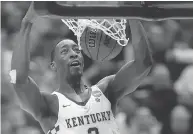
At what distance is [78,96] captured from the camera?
8.55ft

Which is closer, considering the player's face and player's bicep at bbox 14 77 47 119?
player's bicep at bbox 14 77 47 119

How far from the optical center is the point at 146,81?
4.20 meters

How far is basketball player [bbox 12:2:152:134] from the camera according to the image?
245 cm

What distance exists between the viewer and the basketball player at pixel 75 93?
2445 millimetres

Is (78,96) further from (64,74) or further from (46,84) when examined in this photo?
(46,84)

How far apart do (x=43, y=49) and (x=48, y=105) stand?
1.44m

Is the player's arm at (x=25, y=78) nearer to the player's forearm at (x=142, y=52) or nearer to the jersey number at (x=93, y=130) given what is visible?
the jersey number at (x=93, y=130)

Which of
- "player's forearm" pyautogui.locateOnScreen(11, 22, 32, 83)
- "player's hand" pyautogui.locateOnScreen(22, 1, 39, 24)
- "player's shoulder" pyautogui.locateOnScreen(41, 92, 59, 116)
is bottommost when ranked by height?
"player's shoulder" pyautogui.locateOnScreen(41, 92, 59, 116)

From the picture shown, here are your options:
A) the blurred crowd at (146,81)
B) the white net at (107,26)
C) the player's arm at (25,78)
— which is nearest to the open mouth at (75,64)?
the white net at (107,26)

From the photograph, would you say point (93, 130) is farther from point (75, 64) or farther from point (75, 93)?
point (75, 64)

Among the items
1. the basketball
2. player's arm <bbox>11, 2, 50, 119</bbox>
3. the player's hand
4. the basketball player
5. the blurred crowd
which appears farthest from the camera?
the blurred crowd

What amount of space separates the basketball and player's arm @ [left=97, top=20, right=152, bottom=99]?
135 mm

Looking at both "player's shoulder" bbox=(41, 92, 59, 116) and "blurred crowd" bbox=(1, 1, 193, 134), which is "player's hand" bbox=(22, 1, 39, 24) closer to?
"player's shoulder" bbox=(41, 92, 59, 116)

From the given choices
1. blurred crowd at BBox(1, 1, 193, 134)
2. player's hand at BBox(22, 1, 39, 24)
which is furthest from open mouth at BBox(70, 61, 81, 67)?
blurred crowd at BBox(1, 1, 193, 134)
